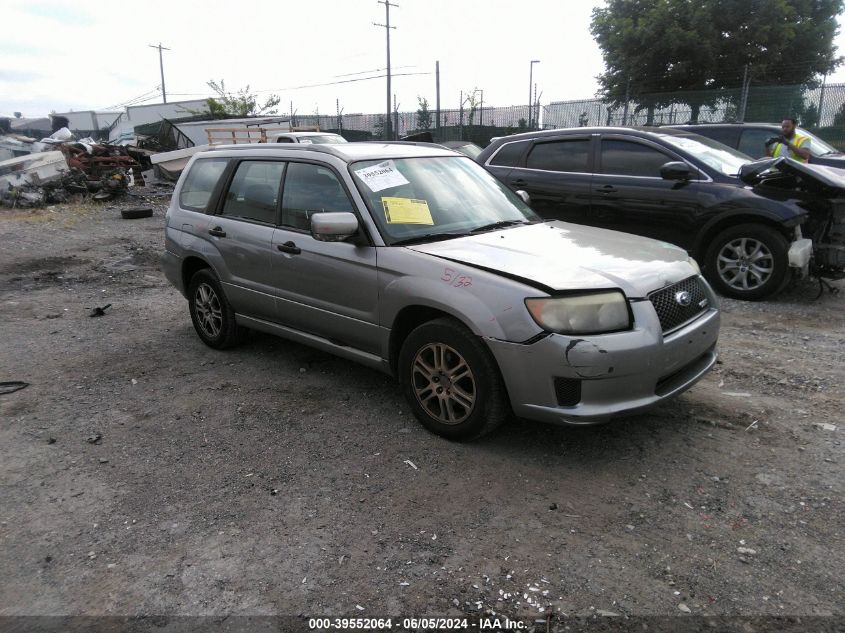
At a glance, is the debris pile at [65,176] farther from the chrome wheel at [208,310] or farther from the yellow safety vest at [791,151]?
the yellow safety vest at [791,151]

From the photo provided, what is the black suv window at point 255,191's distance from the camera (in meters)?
4.53

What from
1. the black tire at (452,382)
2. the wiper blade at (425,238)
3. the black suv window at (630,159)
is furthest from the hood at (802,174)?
the black tire at (452,382)

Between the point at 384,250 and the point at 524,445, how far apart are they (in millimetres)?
1419

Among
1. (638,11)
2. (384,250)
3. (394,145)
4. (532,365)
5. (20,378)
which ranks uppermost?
(638,11)

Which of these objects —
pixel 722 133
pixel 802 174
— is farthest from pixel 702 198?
pixel 722 133

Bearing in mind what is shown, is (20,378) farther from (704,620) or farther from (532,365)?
(704,620)

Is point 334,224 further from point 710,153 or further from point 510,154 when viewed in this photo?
point 710,153

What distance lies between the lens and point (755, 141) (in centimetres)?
971

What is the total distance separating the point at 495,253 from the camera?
A: 351 centimetres

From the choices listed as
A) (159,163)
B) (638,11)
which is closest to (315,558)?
(159,163)

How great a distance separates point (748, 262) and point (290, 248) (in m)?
4.69

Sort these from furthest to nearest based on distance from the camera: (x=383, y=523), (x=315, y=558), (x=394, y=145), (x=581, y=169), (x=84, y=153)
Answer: (x=84, y=153) < (x=581, y=169) < (x=394, y=145) < (x=383, y=523) < (x=315, y=558)

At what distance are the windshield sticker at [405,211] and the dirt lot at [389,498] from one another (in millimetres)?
1239

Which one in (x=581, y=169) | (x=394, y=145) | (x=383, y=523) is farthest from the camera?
(x=581, y=169)
